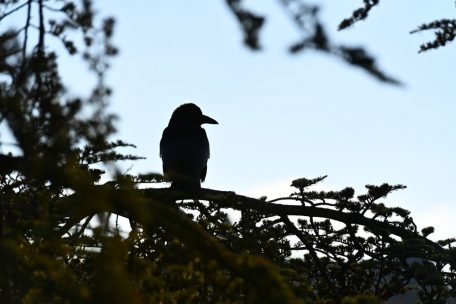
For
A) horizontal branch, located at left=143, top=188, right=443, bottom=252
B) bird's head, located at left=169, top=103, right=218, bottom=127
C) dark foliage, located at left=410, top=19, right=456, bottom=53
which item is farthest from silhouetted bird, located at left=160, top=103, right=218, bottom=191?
dark foliage, located at left=410, top=19, right=456, bottom=53

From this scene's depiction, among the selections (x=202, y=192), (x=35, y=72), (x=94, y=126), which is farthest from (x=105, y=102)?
(x=202, y=192)

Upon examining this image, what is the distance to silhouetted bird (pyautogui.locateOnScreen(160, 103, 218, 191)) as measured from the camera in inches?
347

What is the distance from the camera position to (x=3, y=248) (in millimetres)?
2451

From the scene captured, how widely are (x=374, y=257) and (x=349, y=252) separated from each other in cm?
21

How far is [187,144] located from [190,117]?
2.01 feet

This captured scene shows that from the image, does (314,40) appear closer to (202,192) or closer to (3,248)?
(3,248)

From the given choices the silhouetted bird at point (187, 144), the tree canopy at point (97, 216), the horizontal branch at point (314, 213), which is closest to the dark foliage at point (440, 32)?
the tree canopy at point (97, 216)

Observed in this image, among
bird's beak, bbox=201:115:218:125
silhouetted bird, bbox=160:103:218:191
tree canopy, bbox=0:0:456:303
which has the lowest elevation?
tree canopy, bbox=0:0:456:303

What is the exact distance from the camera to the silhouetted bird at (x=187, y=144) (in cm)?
881

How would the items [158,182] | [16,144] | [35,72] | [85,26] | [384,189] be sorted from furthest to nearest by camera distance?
[384,189], [158,182], [85,26], [35,72], [16,144]

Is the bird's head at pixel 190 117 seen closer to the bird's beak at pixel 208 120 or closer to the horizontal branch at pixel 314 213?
the bird's beak at pixel 208 120

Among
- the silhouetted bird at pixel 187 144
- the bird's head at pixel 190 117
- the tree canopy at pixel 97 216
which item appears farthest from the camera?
the bird's head at pixel 190 117

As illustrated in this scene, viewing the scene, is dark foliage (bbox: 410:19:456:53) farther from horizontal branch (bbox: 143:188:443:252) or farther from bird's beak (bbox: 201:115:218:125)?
bird's beak (bbox: 201:115:218:125)

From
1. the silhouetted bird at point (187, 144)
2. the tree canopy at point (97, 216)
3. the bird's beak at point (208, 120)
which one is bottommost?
Answer: the tree canopy at point (97, 216)
